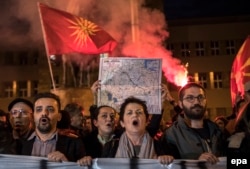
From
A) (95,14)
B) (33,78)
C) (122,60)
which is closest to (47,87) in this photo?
(33,78)

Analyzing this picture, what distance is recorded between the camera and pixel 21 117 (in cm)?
450

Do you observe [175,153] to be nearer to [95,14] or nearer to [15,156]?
[15,156]

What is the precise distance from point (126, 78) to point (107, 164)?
119 centimetres

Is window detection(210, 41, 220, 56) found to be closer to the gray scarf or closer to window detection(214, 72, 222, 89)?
window detection(214, 72, 222, 89)

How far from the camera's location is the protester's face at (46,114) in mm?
3848

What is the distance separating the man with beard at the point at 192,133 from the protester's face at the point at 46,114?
93 centimetres

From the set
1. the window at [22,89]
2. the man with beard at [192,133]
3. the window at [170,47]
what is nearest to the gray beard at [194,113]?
the man with beard at [192,133]

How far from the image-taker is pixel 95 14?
22.9m

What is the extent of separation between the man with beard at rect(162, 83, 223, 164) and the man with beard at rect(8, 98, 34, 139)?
136 centimetres

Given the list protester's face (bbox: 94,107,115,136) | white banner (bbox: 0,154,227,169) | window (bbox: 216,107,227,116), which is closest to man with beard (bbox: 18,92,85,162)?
white banner (bbox: 0,154,227,169)

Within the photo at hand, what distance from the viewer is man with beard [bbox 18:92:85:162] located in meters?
3.82

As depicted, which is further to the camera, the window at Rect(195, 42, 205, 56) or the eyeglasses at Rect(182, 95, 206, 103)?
the window at Rect(195, 42, 205, 56)

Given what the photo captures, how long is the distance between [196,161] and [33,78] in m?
36.0

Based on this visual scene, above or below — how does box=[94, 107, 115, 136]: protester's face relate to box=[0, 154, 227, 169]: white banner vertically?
above
